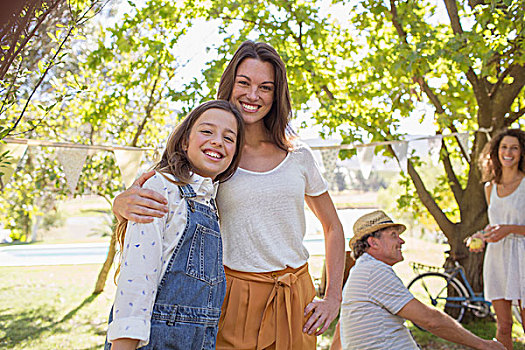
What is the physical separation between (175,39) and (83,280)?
18.6 ft

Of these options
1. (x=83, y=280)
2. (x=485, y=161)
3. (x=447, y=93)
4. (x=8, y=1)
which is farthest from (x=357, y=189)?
(x=8, y=1)

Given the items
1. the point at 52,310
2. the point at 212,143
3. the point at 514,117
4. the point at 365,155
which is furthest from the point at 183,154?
the point at 52,310

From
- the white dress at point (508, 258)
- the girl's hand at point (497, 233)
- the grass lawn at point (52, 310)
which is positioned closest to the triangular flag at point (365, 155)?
the white dress at point (508, 258)

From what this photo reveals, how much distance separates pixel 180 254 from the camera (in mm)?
1357

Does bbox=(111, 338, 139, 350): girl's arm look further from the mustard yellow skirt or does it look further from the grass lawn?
the grass lawn

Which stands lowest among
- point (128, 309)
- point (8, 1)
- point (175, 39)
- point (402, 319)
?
point (402, 319)

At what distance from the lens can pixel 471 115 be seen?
624 centimetres

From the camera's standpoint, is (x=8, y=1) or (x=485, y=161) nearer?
(x=8, y=1)

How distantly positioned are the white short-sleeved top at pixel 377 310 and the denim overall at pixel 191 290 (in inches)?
47.0

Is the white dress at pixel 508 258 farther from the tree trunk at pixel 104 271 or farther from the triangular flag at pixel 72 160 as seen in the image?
the tree trunk at pixel 104 271

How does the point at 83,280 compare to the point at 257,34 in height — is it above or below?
below

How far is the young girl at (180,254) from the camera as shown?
1245mm

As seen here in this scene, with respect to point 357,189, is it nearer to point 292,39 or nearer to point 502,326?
point 292,39

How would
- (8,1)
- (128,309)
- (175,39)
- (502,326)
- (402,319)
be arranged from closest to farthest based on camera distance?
1. (8,1)
2. (128,309)
3. (402,319)
4. (502,326)
5. (175,39)
